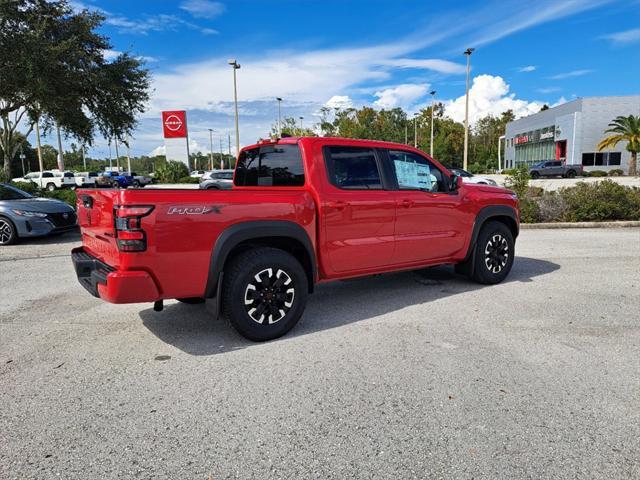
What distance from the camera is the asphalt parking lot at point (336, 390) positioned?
2600 mm

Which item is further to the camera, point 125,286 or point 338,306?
point 338,306

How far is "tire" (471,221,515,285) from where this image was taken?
617 centimetres

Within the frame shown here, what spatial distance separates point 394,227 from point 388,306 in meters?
0.94

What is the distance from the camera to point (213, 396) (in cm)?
Answer: 332

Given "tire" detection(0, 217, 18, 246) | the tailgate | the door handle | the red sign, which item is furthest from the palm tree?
the tailgate

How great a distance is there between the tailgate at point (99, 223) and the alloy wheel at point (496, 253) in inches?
179

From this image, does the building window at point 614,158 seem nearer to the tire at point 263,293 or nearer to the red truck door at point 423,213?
the red truck door at point 423,213

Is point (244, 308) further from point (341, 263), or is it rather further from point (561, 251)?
point (561, 251)

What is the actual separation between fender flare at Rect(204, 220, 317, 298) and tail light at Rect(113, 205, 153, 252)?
0.59 metres

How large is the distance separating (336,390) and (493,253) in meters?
3.77

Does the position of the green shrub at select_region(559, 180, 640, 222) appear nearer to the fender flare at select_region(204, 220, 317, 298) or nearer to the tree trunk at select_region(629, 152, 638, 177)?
the fender flare at select_region(204, 220, 317, 298)

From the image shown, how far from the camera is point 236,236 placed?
4004mm

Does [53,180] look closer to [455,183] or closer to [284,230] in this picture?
[455,183]

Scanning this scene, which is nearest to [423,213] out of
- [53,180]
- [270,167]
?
[270,167]
